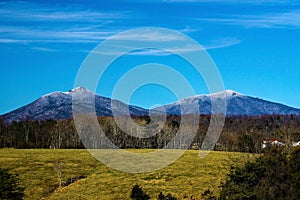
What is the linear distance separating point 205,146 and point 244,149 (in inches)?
597

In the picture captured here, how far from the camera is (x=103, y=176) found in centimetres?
8656

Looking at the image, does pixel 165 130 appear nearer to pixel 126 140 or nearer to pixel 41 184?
pixel 126 140

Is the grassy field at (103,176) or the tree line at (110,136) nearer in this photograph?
the grassy field at (103,176)

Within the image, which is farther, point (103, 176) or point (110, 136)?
point (110, 136)

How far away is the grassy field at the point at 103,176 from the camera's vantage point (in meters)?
73.3

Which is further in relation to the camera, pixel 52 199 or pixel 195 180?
pixel 195 180

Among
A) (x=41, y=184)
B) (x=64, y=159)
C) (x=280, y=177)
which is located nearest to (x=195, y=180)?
(x=41, y=184)

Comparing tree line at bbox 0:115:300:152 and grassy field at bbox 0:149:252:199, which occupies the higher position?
tree line at bbox 0:115:300:152

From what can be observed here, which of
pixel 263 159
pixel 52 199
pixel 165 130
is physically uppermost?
pixel 165 130

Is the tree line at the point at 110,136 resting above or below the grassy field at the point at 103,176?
above

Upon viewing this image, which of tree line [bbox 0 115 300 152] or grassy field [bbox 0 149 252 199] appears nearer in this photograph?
grassy field [bbox 0 149 252 199]

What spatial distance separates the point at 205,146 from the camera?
473 ft

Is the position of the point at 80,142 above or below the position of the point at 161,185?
above

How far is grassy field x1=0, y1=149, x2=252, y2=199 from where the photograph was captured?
73.3 metres
